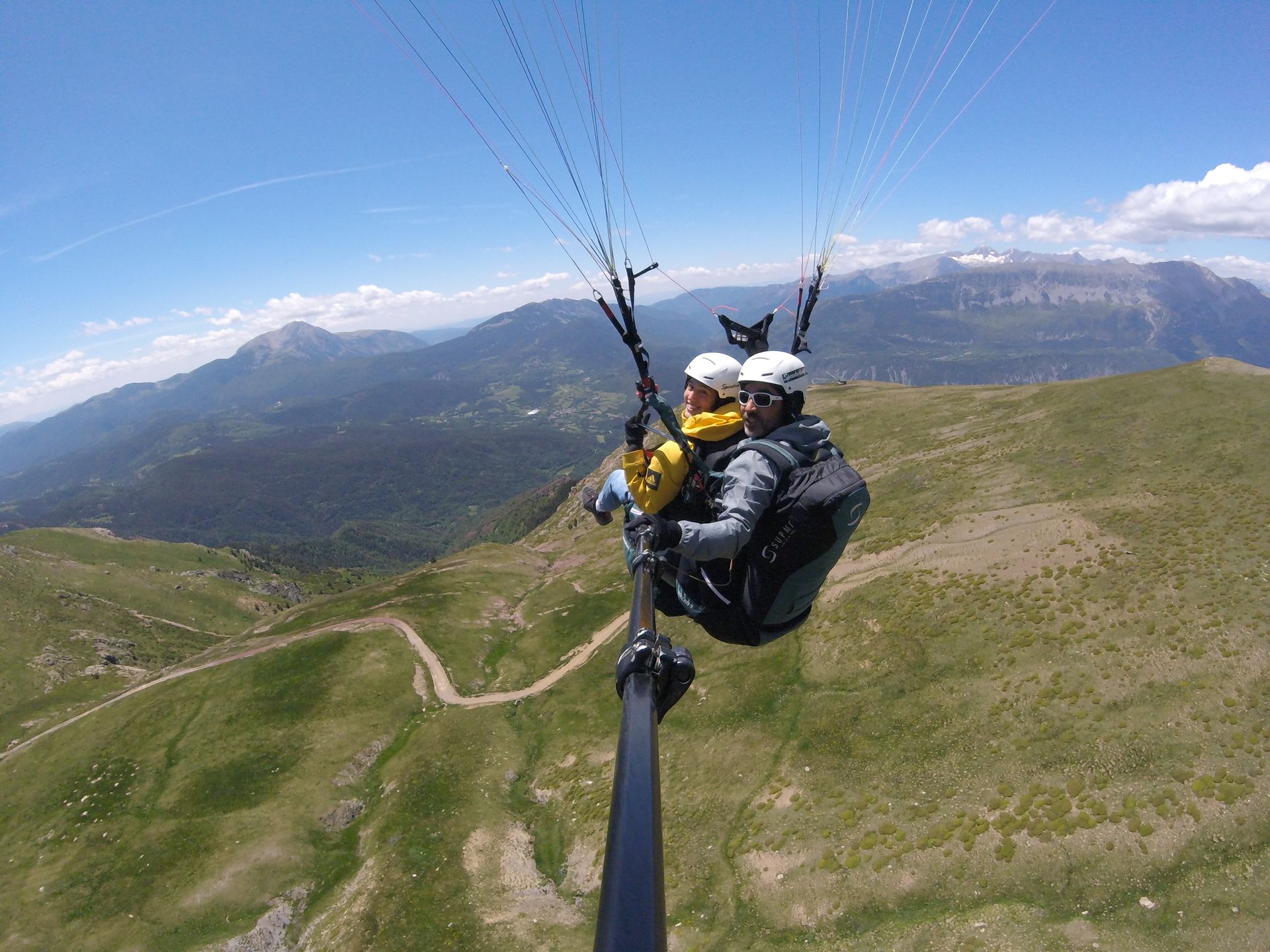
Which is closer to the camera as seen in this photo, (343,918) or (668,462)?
(668,462)

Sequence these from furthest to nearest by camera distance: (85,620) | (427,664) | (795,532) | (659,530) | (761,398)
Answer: (85,620) → (427,664) → (761,398) → (795,532) → (659,530)

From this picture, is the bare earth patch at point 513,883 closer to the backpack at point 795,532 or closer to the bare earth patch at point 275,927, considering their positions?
the bare earth patch at point 275,927

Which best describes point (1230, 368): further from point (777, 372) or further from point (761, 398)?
point (761, 398)

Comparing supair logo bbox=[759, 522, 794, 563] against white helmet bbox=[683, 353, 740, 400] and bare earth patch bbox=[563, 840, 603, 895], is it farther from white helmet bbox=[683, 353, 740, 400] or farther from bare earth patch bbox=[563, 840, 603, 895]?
bare earth patch bbox=[563, 840, 603, 895]

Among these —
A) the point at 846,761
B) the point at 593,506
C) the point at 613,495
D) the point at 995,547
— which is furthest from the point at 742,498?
the point at 995,547

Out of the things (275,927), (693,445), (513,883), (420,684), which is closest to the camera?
(693,445)

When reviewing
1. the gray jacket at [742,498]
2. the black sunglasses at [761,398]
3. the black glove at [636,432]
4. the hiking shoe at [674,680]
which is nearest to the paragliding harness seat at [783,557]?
the gray jacket at [742,498]

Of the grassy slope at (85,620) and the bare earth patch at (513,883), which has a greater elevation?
the bare earth patch at (513,883)
